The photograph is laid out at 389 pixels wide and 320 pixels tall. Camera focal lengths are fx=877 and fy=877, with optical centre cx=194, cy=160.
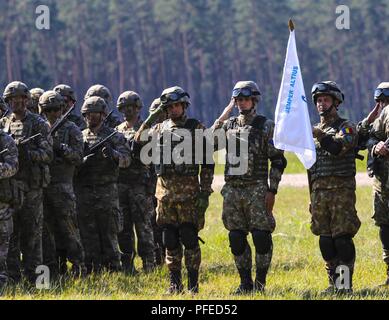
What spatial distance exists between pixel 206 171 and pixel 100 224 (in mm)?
2609

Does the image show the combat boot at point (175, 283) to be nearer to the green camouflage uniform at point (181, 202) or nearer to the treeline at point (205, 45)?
the green camouflage uniform at point (181, 202)

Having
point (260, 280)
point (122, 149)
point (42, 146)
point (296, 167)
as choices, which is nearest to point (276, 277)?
point (260, 280)

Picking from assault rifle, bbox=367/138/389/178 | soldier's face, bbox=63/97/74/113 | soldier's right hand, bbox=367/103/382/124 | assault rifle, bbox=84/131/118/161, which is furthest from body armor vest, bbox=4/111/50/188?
soldier's right hand, bbox=367/103/382/124

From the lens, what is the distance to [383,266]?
12414 millimetres

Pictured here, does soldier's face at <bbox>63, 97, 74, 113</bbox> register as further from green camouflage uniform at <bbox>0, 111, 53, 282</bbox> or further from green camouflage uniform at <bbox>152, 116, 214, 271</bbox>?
green camouflage uniform at <bbox>152, 116, 214, 271</bbox>

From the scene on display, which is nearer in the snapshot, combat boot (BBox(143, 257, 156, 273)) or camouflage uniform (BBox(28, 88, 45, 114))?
camouflage uniform (BBox(28, 88, 45, 114))

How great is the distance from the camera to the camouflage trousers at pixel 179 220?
33.4ft

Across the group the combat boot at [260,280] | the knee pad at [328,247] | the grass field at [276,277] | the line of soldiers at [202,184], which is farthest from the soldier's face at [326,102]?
the grass field at [276,277]

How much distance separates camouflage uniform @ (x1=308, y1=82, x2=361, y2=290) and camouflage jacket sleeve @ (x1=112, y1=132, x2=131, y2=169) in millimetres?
2675

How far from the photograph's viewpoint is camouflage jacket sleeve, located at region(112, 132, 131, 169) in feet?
38.0

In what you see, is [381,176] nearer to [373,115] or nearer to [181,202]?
[373,115]

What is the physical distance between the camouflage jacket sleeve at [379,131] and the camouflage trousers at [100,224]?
3730 mm
